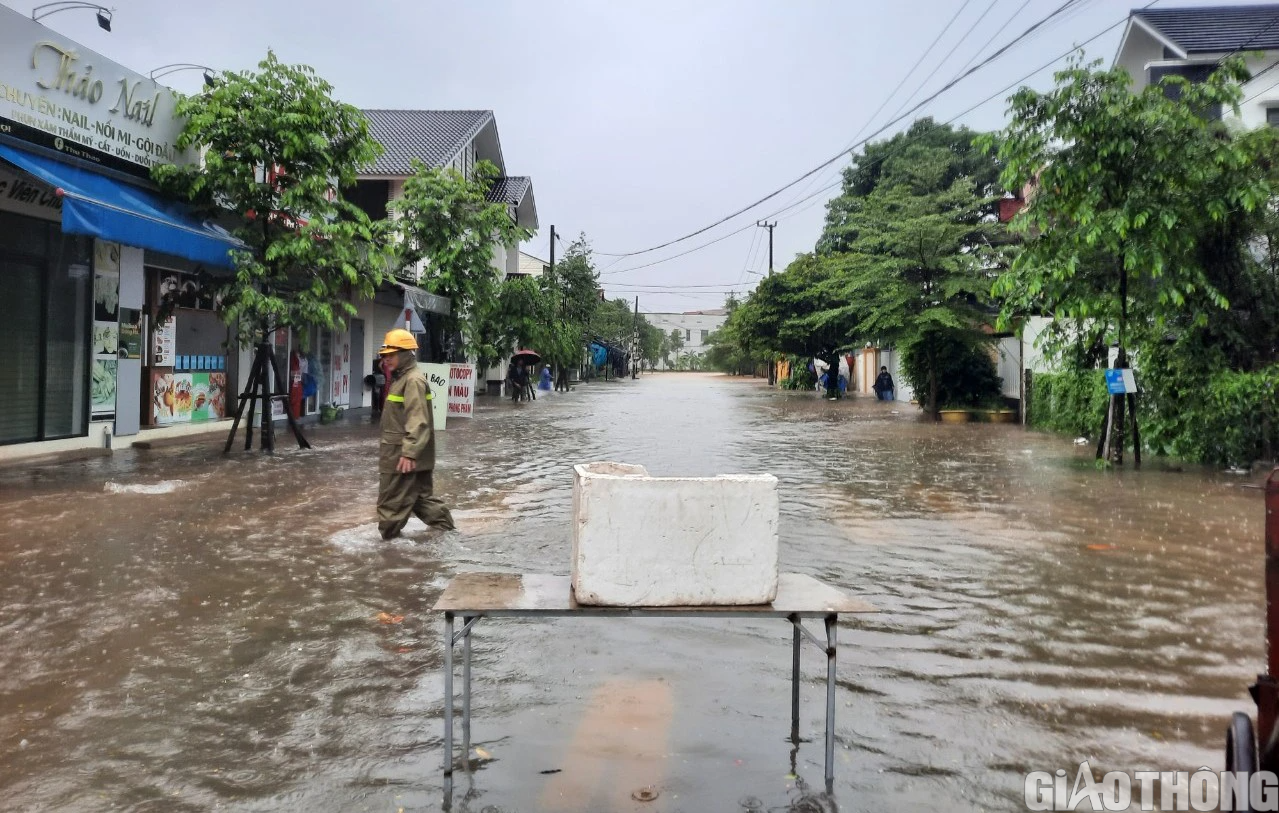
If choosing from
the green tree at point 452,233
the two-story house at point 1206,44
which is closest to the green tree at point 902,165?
the two-story house at point 1206,44

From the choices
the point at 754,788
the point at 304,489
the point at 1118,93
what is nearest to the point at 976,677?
the point at 754,788

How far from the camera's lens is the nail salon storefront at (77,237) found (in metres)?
10.9

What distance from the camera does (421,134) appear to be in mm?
34750

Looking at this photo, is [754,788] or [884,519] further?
[884,519]

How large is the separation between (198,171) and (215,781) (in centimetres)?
1150

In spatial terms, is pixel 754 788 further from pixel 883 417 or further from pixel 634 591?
pixel 883 417

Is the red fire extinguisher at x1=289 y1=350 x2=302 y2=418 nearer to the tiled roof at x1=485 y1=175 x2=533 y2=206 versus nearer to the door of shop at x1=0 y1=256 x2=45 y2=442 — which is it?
the door of shop at x1=0 y1=256 x2=45 y2=442

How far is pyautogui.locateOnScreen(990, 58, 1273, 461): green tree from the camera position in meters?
A: 12.4

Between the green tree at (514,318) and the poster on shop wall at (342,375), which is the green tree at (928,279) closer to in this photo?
the green tree at (514,318)

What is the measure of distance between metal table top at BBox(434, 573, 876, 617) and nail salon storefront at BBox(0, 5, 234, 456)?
8753 mm

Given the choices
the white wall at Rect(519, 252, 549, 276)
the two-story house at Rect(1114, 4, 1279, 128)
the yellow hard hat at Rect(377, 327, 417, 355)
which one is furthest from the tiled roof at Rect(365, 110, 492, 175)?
the white wall at Rect(519, 252, 549, 276)

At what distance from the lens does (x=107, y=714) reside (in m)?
4.32

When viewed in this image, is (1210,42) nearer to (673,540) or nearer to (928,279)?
(928,279)

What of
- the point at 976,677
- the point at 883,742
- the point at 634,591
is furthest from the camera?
the point at 976,677
